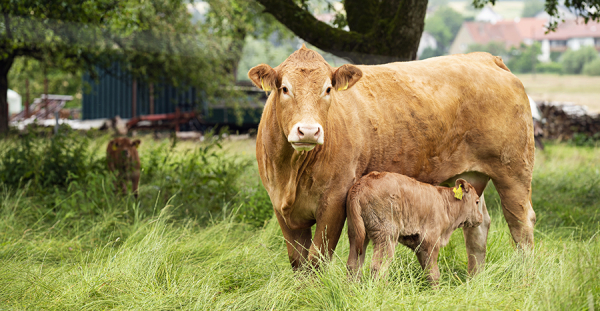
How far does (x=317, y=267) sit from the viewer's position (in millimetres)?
3406

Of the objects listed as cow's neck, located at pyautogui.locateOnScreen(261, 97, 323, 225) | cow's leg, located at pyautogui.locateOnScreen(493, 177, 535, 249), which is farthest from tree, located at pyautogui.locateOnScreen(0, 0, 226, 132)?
cow's leg, located at pyautogui.locateOnScreen(493, 177, 535, 249)

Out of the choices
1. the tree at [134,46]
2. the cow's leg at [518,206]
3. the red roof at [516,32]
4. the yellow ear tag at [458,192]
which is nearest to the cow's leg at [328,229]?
the yellow ear tag at [458,192]

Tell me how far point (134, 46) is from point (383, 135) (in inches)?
384

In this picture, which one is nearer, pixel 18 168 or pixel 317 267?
pixel 317 267

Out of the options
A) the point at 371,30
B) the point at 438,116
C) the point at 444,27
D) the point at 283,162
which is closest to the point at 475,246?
the point at 438,116

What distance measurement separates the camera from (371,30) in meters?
6.68

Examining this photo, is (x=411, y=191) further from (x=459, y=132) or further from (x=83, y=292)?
(x=83, y=292)

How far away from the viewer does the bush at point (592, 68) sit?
54700 mm

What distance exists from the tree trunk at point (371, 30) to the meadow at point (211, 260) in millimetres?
2195

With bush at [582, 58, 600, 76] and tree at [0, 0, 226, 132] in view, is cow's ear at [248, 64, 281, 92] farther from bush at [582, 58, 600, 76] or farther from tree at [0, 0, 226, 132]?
bush at [582, 58, 600, 76]

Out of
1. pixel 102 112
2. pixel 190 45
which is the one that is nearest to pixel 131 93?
pixel 102 112

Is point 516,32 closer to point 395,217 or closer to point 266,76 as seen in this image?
point 395,217

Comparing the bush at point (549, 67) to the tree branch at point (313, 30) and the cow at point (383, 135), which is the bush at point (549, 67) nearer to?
the tree branch at point (313, 30)

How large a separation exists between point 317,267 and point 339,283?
436 millimetres
